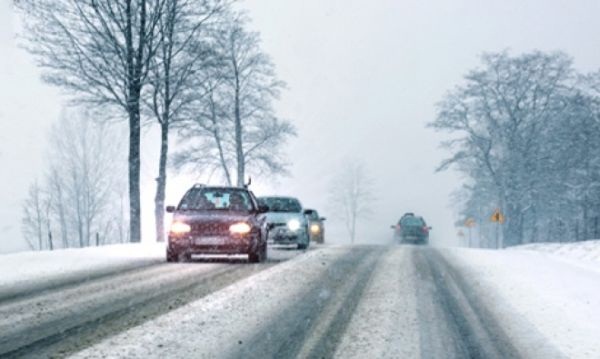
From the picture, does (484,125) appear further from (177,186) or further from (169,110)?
(177,186)

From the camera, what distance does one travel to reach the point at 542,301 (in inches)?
391

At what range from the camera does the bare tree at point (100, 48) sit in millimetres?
25641

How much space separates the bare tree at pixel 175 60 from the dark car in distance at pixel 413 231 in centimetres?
1597

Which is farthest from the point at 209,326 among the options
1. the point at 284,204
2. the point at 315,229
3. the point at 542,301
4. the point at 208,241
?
the point at 315,229

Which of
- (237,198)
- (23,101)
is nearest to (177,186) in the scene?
(237,198)

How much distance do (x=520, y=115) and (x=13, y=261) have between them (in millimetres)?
Answer: 35219

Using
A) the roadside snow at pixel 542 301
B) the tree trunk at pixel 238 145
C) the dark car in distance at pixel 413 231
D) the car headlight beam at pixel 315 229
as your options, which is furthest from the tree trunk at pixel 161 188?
the dark car in distance at pixel 413 231

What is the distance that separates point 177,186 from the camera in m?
62.4

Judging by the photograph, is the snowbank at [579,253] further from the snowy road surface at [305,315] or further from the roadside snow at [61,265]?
the roadside snow at [61,265]

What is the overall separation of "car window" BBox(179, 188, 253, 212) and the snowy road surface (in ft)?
11.1

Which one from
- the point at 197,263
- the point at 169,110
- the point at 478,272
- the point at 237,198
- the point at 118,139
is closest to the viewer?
the point at 478,272

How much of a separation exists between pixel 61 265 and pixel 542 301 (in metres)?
9.55

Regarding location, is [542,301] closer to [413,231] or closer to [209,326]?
[209,326]

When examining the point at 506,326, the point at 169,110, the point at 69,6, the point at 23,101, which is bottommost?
the point at 506,326
